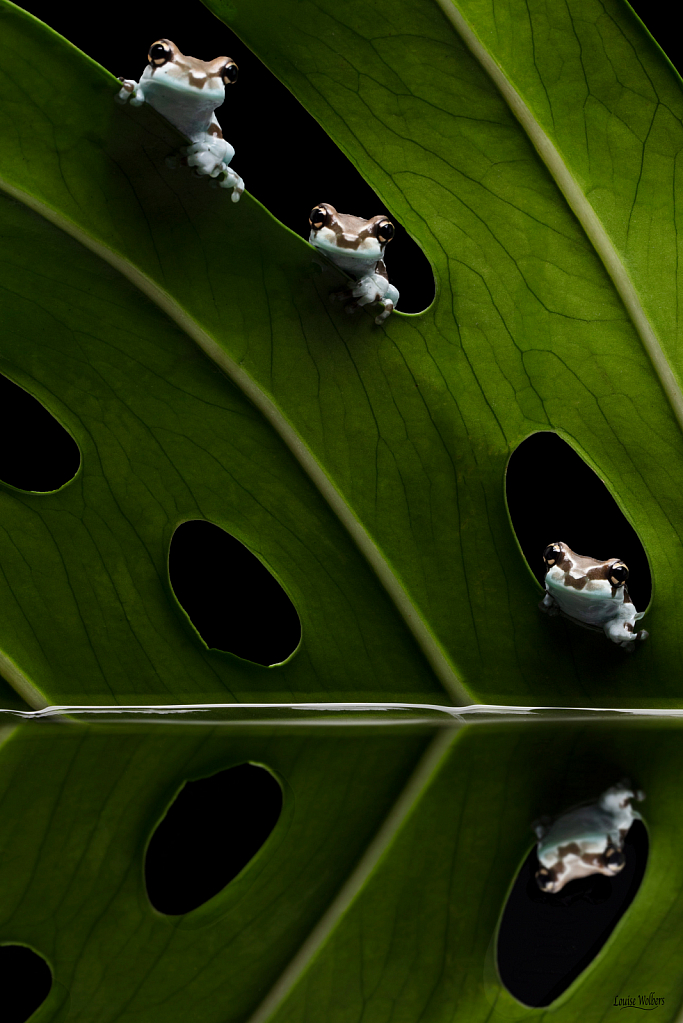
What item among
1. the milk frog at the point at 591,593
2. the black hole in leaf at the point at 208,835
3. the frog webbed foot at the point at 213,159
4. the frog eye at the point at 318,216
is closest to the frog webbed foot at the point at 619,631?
the milk frog at the point at 591,593

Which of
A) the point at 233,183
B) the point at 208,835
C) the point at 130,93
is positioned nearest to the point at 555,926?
the point at 208,835

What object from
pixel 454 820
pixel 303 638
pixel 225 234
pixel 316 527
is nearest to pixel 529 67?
pixel 225 234

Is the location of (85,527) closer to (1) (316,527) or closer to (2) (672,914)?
(1) (316,527)

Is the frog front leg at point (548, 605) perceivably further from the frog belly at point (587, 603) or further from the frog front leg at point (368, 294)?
the frog front leg at point (368, 294)

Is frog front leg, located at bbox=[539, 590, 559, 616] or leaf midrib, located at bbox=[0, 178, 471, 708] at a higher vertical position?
leaf midrib, located at bbox=[0, 178, 471, 708]

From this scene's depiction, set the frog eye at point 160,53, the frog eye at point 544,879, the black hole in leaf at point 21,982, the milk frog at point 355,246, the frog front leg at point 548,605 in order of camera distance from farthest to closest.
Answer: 1. the frog front leg at point 548,605
2. the milk frog at point 355,246
3. the frog eye at point 160,53
4. the frog eye at point 544,879
5. the black hole in leaf at point 21,982

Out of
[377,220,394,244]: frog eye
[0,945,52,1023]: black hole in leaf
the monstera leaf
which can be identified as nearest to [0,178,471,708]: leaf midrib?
the monstera leaf

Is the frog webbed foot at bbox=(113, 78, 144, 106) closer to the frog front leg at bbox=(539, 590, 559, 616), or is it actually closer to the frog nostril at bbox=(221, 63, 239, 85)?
the frog nostril at bbox=(221, 63, 239, 85)
